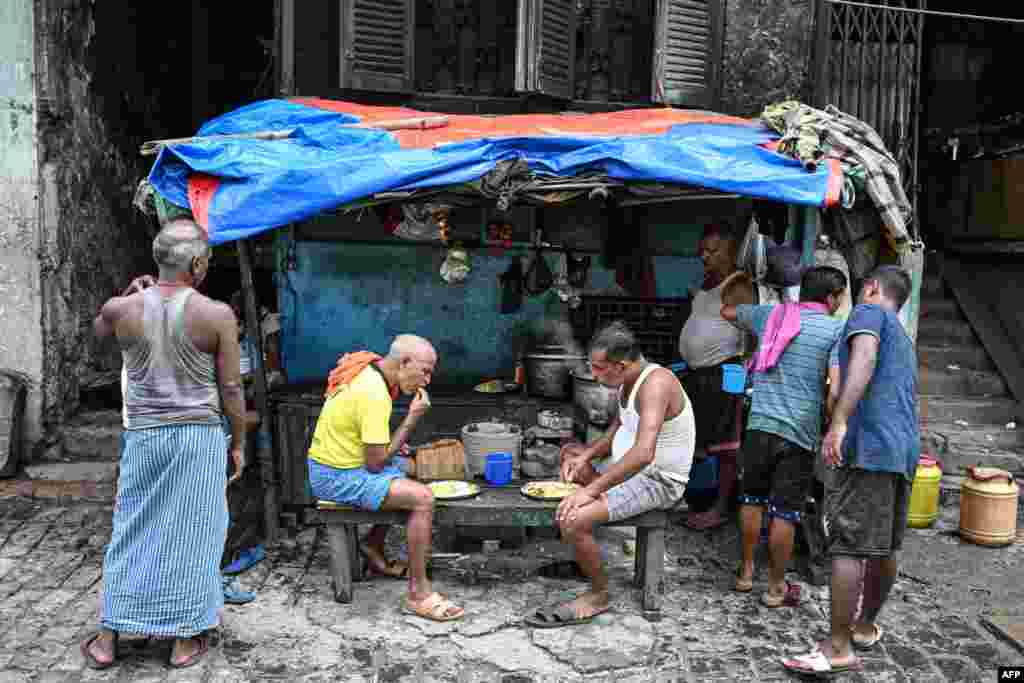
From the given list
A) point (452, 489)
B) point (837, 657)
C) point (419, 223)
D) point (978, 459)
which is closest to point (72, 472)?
point (419, 223)

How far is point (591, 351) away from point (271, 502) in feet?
8.64

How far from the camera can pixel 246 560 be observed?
5895 millimetres

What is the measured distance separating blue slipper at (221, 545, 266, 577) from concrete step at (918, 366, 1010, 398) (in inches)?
250

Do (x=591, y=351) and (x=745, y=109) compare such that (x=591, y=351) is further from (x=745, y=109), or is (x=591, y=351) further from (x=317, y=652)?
(x=745, y=109)

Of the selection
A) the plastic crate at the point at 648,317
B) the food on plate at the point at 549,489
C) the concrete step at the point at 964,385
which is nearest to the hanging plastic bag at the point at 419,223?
the plastic crate at the point at 648,317

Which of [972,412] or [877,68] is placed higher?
[877,68]

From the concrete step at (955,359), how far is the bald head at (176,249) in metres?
7.29

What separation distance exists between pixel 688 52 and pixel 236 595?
5667 mm

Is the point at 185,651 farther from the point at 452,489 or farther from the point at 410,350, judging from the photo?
the point at 410,350

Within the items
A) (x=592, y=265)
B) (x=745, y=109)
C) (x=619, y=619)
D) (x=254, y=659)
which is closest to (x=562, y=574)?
(x=619, y=619)

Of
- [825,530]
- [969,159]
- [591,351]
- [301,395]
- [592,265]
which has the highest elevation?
[969,159]

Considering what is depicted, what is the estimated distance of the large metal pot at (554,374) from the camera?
23.6 feet

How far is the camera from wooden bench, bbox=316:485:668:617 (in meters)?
5.28

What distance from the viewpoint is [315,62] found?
25.4 ft
